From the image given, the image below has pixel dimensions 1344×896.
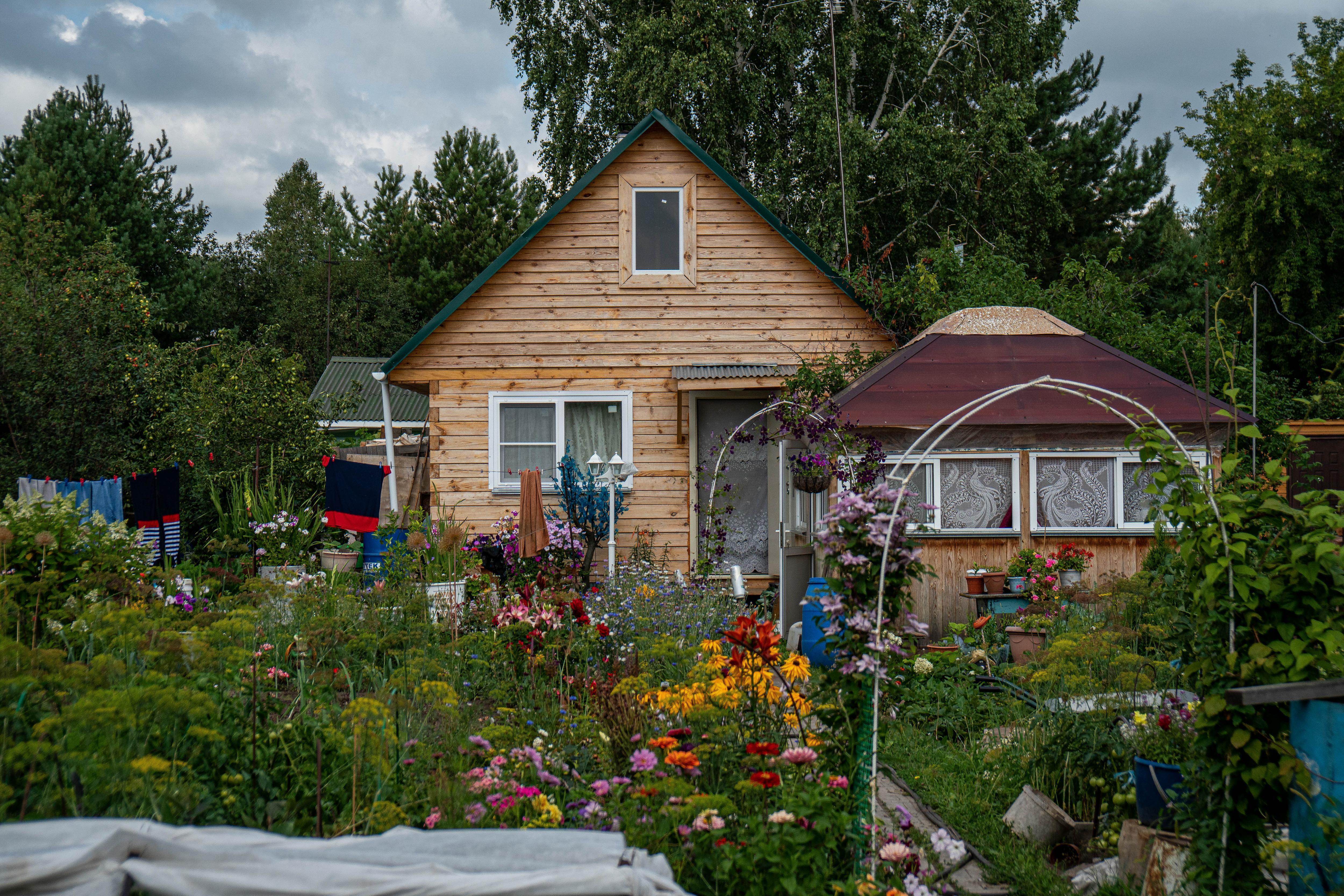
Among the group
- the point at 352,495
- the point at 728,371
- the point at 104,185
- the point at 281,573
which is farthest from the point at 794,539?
the point at 104,185

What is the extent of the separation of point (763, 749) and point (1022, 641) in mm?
4859

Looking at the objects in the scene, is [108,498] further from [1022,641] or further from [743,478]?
[1022,641]

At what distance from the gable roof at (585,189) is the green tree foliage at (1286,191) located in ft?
33.6

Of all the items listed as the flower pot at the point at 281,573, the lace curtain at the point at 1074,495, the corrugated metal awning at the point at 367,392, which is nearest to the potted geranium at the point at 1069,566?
the lace curtain at the point at 1074,495

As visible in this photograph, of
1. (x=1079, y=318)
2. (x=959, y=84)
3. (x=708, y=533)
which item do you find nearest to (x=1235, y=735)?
(x=708, y=533)

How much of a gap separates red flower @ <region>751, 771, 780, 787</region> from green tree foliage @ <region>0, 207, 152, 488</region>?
1048 centimetres

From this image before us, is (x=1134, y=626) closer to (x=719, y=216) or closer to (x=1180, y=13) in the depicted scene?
(x=719, y=216)

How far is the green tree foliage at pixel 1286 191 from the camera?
16.7m

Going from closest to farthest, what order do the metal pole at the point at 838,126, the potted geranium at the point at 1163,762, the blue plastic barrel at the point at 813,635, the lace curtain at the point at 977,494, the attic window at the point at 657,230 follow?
1. the potted geranium at the point at 1163,762
2. the blue plastic barrel at the point at 813,635
3. the lace curtain at the point at 977,494
4. the attic window at the point at 657,230
5. the metal pole at the point at 838,126

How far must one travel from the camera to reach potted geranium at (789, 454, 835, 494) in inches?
324

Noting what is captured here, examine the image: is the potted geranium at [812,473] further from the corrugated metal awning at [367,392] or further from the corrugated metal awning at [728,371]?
the corrugated metal awning at [367,392]

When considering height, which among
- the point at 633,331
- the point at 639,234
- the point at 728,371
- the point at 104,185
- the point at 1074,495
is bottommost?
the point at 1074,495

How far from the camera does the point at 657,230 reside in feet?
36.4

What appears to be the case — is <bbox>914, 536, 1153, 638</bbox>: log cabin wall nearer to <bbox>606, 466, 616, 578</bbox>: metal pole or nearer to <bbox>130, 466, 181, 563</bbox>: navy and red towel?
<bbox>606, 466, 616, 578</bbox>: metal pole
